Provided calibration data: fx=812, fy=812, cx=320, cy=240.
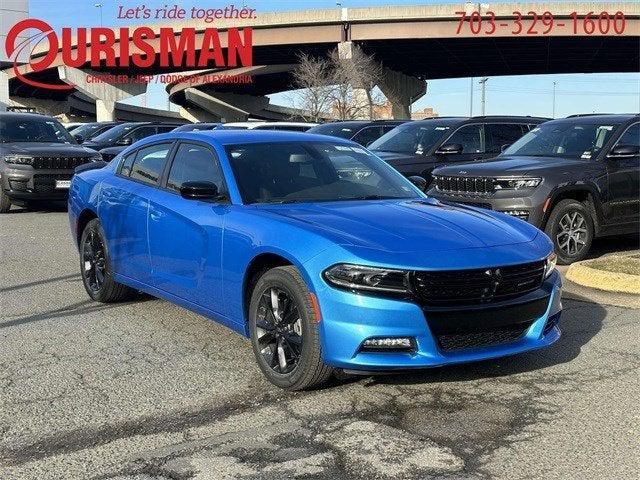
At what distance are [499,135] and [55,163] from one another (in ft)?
26.0

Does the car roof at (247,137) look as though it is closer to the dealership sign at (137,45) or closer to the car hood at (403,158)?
the car hood at (403,158)

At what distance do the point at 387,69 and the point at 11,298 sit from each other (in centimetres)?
5825

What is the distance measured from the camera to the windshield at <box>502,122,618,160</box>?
1024 cm

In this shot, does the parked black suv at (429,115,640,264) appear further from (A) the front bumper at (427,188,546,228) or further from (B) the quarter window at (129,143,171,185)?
(B) the quarter window at (129,143,171,185)

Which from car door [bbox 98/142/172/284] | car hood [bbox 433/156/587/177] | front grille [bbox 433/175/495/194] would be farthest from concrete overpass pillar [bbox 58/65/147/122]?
car door [bbox 98/142/172/284]

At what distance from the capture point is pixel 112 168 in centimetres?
748

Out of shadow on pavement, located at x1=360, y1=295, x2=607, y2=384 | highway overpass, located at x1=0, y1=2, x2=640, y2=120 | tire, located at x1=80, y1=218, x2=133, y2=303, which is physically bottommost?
shadow on pavement, located at x1=360, y1=295, x2=607, y2=384

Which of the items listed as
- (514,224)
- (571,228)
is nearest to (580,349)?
(514,224)

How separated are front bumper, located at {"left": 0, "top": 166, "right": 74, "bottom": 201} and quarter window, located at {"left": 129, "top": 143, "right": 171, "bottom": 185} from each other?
327 inches

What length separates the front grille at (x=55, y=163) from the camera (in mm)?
14648

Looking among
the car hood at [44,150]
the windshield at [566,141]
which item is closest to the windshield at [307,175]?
the windshield at [566,141]

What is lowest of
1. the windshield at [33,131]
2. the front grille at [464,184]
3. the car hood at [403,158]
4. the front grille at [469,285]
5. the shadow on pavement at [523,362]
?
the shadow on pavement at [523,362]

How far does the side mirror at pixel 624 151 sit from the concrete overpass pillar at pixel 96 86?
56382 mm

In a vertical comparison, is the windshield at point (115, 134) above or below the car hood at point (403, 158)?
above
